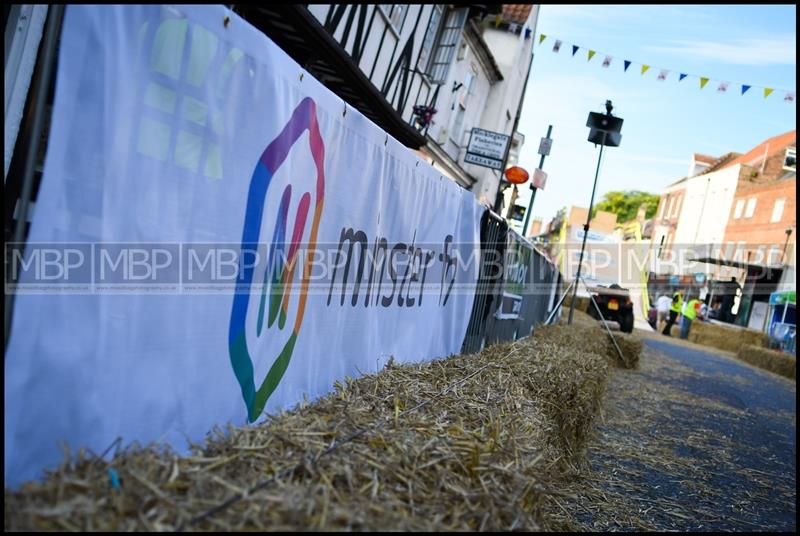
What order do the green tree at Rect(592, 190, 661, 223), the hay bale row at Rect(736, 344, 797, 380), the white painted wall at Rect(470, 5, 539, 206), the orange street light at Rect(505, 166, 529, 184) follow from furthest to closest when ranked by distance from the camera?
the green tree at Rect(592, 190, 661, 223), the white painted wall at Rect(470, 5, 539, 206), the hay bale row at Rect(736, 344, 797, 380), the orange street light at Rect(505, 166, 529, 184)

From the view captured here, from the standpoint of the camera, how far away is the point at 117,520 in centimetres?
197

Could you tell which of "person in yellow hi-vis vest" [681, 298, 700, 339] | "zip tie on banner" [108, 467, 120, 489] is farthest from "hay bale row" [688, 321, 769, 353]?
"zip tie on banner" [108, 467, 120, 489]

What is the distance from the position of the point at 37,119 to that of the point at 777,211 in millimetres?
42983

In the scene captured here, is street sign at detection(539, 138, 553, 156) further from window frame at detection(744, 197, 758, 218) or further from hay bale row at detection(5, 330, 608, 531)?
window frame at detection(744, 197, 758, 218)

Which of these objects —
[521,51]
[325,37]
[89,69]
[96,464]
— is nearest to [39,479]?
[96,464]

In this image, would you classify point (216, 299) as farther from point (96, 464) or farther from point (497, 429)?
point (497, 429)

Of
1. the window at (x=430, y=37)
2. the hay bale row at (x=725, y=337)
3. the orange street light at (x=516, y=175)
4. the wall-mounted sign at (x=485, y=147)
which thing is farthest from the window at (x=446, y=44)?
the hay bale row at (x=725, y=337)

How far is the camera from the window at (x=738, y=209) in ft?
146

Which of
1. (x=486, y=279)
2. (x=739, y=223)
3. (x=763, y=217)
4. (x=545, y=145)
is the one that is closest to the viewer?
(x=486, y=279)

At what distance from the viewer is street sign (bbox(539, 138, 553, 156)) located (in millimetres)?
22000

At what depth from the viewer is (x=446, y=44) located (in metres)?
17.6

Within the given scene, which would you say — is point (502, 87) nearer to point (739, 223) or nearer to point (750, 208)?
point (750, 208)

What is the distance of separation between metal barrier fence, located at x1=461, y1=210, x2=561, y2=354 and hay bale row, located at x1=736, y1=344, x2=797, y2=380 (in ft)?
33.6

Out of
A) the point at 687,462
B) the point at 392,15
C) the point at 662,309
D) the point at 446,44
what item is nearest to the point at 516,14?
the point at 446,44
